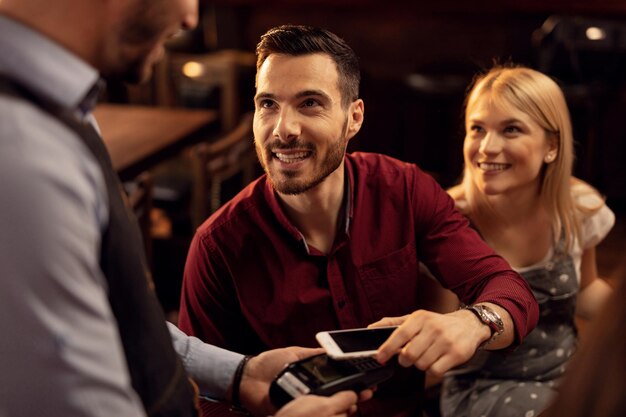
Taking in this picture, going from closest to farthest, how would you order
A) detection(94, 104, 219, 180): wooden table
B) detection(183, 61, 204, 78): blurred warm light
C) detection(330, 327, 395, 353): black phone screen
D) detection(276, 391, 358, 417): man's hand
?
detection(276, 391, 358, 417): man's hand → detection(330, 327, 395, 353): black phone screen → detection(94, 104, 219, 180): wooden table → detection(183, 61, 204, 78): blurred warm light

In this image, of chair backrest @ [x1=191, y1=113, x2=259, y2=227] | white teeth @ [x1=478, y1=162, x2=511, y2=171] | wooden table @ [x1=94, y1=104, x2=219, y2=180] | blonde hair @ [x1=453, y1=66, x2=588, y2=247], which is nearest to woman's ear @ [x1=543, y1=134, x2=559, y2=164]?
blonde hair @ [x1=453, y1=66, x2=588, y2=247]

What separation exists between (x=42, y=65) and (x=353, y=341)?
711 millimetres

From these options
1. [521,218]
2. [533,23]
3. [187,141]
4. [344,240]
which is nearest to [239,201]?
[344,240]

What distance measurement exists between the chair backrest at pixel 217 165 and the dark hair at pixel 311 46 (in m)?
0.91

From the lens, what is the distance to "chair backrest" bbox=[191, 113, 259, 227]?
2.53m

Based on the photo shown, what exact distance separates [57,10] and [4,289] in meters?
0.34

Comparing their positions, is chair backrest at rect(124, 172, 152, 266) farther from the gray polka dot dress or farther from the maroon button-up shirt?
the gray polka dot dress

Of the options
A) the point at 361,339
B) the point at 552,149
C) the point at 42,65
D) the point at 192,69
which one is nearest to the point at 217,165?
the point at 552,149

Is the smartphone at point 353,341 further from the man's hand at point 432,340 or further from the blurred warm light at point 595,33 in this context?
the blurred warm light at point 595,33

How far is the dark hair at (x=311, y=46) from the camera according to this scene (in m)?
1.59

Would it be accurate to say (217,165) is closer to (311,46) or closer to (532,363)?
(311,46)

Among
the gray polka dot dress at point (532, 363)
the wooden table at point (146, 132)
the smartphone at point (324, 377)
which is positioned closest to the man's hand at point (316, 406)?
the smartphone at point (324, 377)

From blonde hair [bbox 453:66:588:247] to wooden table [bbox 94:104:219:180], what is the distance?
1569 mm

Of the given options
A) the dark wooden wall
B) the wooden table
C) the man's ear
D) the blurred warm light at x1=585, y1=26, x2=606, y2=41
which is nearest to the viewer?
the man's ear
